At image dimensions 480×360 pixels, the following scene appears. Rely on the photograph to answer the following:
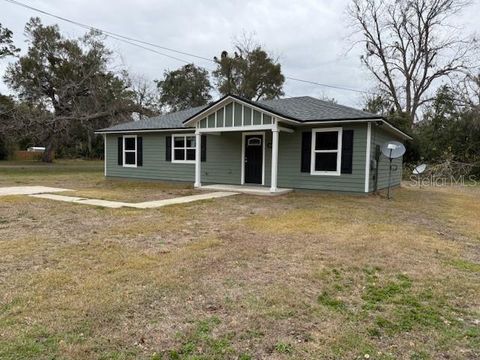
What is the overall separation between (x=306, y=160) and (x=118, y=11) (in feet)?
31.8

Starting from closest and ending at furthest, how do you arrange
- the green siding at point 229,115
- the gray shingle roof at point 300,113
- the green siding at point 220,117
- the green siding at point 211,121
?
the gray shingle roof at point 300,113 < the green siding at point 229,115 < the green siding at point 220,117 < the green siding at point 211,121

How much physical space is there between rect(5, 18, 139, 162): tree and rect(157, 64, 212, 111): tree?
42.2 feet

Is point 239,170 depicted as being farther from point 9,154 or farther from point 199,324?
point 9,154

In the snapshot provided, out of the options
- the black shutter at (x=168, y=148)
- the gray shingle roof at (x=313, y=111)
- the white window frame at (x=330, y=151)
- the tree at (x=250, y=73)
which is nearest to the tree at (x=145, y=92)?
the tree at (x=250, y=73)

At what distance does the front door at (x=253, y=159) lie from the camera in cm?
1288

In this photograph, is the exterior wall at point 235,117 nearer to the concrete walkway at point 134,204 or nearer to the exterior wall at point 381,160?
the concrete walkway at point 134,204

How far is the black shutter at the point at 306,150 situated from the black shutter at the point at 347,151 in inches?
41.6

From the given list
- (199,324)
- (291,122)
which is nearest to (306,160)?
(291,122)

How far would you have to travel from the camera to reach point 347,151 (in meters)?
10.9

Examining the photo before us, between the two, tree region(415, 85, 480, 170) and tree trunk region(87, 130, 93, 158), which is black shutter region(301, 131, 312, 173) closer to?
tree region(415, 85, 480, 170)

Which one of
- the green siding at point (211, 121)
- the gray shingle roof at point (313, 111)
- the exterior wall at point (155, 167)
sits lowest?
the exterior wall at point (155, 167)

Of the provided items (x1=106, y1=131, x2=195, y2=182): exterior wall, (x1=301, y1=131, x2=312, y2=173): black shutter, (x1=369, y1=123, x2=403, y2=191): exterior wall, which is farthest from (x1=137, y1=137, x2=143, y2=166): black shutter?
(x1=369, y1=123, x2=403, y2=191): exterior wall

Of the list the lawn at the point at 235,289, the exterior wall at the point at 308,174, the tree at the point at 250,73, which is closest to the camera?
the lawn at the point at 235,289

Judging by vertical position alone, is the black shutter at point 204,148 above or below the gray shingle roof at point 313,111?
below
